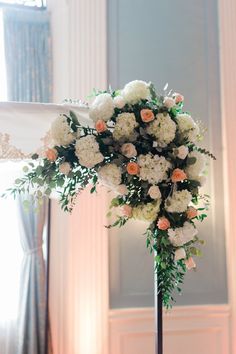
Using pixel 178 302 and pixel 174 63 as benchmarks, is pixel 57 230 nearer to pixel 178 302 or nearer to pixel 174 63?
pixel 178 302

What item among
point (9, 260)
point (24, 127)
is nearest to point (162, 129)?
point (24, 127)

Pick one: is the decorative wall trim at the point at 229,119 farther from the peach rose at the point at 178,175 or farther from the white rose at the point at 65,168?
the white rose at the point at 65,168

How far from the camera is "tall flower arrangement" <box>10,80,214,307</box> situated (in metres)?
1.94

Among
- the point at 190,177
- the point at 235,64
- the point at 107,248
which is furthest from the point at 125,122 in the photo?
the point at 235,64

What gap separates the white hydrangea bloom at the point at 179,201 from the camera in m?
1.95

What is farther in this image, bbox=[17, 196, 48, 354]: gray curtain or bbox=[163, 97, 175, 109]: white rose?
bbox=[17, 196, 48, 354]: gray curtain

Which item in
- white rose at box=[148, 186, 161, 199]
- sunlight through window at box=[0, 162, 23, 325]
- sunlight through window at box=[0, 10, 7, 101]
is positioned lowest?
sunlight through window at box=[0, 162, 23, 325]

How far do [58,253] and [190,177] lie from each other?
148cm

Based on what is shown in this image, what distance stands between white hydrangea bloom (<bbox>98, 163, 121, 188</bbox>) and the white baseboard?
1.42 m

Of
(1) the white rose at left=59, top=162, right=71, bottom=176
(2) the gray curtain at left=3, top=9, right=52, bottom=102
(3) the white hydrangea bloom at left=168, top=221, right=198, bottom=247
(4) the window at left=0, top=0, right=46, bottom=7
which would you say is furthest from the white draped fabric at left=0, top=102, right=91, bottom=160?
(4) the window at left=0, top=0, right=46, bottom=7

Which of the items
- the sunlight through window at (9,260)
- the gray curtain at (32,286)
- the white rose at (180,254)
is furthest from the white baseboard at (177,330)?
the white rose at (180,254)

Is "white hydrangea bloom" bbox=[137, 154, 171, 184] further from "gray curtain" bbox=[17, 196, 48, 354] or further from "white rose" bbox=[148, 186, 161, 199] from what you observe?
"gray curtain" bbox=[17, 196, 48, 354]

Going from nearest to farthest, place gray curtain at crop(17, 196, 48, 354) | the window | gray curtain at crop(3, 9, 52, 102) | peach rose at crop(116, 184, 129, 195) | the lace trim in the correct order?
the lace trim, peach rose at crop(116, 184, 129, 195), gray curtain at crop(17, 196, 48, 354), gray curtain at crop(3, 9, 52, 102), the window

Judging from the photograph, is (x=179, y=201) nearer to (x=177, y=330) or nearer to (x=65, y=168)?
(x=65, y=168)
